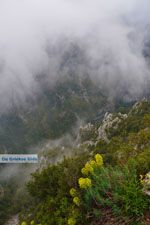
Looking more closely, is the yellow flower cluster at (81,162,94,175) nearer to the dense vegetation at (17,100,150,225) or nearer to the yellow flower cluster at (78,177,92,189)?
the dense vegetation at (17,100,150,225)

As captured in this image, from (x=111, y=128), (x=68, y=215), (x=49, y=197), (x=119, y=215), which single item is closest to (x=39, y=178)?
(x=49, y=197)

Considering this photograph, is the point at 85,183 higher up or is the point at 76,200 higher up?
the point at 85,183

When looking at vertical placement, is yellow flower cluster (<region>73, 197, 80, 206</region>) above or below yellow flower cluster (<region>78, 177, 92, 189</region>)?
below

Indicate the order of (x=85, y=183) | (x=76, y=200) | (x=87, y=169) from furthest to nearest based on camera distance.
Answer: (x=87, y=169), (x=76, y=200), (x=85, y=183)

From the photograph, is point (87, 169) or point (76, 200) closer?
point (76, 200)

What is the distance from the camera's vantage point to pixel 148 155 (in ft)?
33.3

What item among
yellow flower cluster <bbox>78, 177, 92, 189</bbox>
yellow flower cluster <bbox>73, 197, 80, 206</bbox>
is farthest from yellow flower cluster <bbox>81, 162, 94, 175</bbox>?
yellow flower cluster <bbox>73, 197, 80, 206</bbox>

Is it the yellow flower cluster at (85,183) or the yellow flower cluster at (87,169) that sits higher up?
the yellow flower cluster at (87,169)

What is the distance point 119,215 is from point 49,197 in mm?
2995

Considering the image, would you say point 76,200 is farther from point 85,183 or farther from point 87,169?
point 87,169

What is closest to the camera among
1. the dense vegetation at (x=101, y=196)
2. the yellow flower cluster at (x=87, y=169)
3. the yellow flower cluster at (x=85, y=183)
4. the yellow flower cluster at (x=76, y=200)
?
the dense vegetation at (x=101, y=196)

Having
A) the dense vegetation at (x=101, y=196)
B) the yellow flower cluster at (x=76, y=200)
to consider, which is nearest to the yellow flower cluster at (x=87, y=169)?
the dense vegetation at (x=101, y=196)

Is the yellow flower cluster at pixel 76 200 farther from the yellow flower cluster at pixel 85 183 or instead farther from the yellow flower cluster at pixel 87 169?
the yellow flower cluster at pixel 87 169

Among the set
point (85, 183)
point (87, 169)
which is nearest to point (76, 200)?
point (85, 183)
